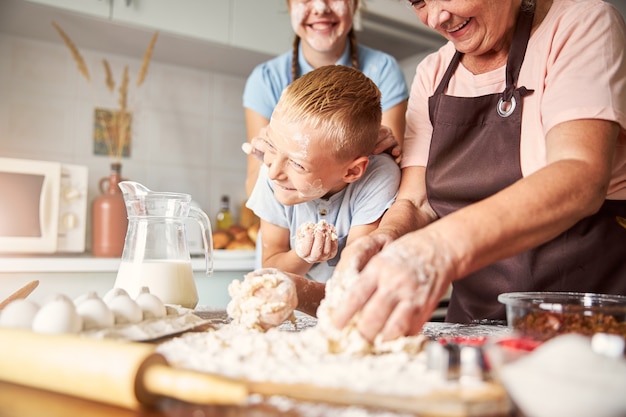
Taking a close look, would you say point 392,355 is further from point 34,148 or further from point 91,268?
point 34,148

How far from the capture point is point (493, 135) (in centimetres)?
115

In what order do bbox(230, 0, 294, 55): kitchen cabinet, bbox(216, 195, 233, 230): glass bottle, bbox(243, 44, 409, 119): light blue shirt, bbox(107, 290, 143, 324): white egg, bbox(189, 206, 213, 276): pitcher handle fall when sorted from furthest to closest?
bbox(216, 195, 233, 230): glass bottle → bbox(230, 0, 294, 55): kitchen cabinet → bbox(243, 44, 409, 119): light blue shirt → bbox(189, 206, 213, 276): pitcher handle → bbox(107, 290, 143, 324): white egg

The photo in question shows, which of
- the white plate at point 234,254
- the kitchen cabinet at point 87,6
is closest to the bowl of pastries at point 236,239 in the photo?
the white plate at point 234,254

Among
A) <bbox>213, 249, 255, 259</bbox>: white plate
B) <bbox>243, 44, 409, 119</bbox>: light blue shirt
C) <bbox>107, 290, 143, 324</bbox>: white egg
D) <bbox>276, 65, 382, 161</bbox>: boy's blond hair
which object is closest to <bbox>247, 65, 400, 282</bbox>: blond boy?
<bbox>276, 65, 382, 161</bbox>: boy's blond hair

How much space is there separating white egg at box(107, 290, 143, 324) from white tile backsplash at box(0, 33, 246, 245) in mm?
2064

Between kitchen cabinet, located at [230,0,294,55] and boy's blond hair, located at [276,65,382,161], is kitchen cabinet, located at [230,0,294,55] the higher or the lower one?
the higher one

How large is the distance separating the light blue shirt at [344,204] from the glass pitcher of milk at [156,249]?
1.00ft

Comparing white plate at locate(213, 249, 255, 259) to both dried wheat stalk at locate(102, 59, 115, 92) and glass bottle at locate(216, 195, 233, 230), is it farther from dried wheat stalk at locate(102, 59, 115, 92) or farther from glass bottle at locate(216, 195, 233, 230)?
dried wheat stalk at locate(102, 59, 115, 92)

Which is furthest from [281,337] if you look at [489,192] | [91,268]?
[91,268]

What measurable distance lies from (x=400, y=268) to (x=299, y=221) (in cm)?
70

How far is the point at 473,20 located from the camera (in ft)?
3.55

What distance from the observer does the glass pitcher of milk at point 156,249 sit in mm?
1053

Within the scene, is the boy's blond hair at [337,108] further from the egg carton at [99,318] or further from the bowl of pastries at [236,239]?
the bowl of pastries at [236,239]

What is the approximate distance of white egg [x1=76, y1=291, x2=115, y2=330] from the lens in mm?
764
